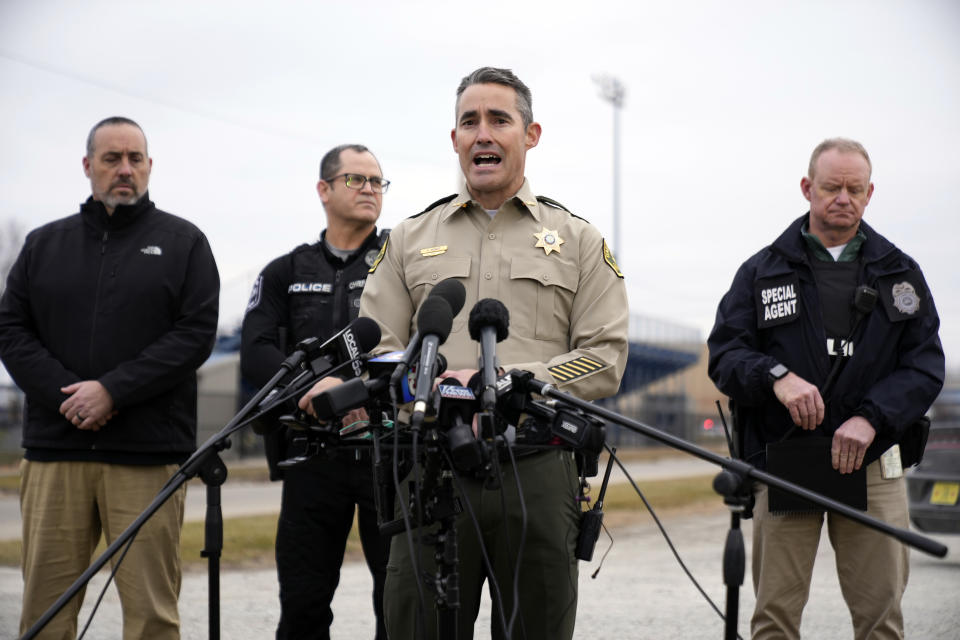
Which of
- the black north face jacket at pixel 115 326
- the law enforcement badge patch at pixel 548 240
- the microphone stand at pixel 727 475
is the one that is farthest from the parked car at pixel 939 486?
the microphone stand at pixel 727 475

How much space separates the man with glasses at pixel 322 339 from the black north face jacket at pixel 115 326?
1.51ft

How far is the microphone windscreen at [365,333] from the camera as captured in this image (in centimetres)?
295

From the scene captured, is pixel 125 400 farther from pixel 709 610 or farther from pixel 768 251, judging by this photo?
pixel 709 610

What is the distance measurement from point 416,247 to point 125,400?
5.13 feet

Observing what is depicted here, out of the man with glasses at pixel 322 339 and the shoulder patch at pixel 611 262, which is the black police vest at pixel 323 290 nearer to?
the man with glasses at pixel 322 339

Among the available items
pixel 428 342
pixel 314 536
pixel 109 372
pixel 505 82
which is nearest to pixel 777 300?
pixel 505 82

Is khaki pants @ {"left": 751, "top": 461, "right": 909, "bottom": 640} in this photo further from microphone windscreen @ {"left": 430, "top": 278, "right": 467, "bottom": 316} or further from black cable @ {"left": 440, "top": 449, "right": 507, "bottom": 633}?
microphone windscreen @ {"left": 430, "top": 278, "right": 467, "bottom": 316}

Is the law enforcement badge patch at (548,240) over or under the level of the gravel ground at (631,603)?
over

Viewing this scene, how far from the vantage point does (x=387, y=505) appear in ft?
9.68

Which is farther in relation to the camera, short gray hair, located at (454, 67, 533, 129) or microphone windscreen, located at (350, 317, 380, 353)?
short gray hair, located at (454, 67, 533, 129)

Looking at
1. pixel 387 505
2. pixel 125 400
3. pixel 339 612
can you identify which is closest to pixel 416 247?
pixel 387 505

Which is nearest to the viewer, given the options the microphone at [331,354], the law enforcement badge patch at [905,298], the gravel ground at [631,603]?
the microphone at [331,354]

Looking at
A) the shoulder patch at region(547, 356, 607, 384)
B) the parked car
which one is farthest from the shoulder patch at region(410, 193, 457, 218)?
the parked car

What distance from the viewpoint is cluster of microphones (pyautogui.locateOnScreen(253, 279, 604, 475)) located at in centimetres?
254
